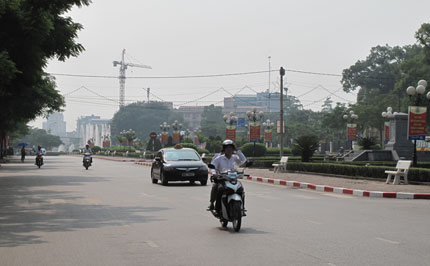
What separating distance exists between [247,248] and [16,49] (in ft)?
38.6

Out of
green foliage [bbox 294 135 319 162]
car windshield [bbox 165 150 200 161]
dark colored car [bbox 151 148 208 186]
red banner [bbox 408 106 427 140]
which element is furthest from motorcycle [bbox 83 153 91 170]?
red banner [bbox 408 106 427 140]

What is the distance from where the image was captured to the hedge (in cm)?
2322

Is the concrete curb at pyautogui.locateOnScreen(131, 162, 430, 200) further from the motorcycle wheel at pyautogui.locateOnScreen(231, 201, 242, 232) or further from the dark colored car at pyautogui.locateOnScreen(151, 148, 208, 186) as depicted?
the motorcycle wheel at pyautogui.locateOnScreen(231, 201, 242, 232)

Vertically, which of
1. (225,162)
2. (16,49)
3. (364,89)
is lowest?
(225,162)

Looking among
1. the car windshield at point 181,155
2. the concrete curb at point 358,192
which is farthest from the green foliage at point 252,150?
the car windshield at point 181,155

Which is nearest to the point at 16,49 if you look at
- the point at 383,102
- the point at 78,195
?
the point at 78,195

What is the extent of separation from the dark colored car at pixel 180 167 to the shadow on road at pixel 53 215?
5867 millimetres

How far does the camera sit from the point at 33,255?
8422 millimetres

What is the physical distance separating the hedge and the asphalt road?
550cm

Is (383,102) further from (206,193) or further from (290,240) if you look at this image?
(290,240)

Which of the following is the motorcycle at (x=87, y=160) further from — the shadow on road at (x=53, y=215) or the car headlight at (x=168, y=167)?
the shadow on road at (x=53, y=215)

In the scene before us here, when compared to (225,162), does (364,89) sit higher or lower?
higher

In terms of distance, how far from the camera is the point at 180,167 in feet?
81.4

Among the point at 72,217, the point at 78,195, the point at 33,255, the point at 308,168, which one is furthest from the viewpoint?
the point at 308,168
